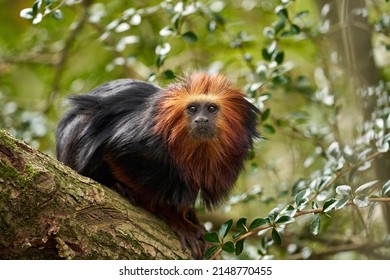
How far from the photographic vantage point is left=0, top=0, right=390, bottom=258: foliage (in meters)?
3.86

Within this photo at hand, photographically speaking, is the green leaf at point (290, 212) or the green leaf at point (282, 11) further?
the green leaf at point (282, 11)

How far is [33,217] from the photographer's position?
9.54ft

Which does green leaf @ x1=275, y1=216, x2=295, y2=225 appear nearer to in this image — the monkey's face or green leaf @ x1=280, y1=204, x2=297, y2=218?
green leaf @ x1=280, y1=204, x2=297, y2=218

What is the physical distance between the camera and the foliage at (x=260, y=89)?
3859 millimetres

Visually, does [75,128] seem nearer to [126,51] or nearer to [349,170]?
[349,170]

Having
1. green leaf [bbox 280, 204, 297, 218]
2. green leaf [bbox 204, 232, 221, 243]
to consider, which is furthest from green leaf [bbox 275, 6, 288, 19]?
green leaf [bbox 204, 232, 221, 243]

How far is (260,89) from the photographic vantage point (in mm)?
4348

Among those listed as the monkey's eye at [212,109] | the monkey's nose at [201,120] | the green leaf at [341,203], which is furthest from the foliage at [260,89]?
the monkey's nose at [201,120]

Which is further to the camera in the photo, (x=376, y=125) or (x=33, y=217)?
(x=376, y=125)

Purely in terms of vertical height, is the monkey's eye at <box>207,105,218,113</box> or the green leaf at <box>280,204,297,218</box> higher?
the monkey's eye at <box>207,105,218,113</box>

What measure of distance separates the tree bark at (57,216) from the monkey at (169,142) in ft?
1.32

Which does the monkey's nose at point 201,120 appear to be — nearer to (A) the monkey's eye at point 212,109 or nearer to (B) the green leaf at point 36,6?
(A) the monkey's eye at point 212,109

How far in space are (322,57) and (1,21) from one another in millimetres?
3763
